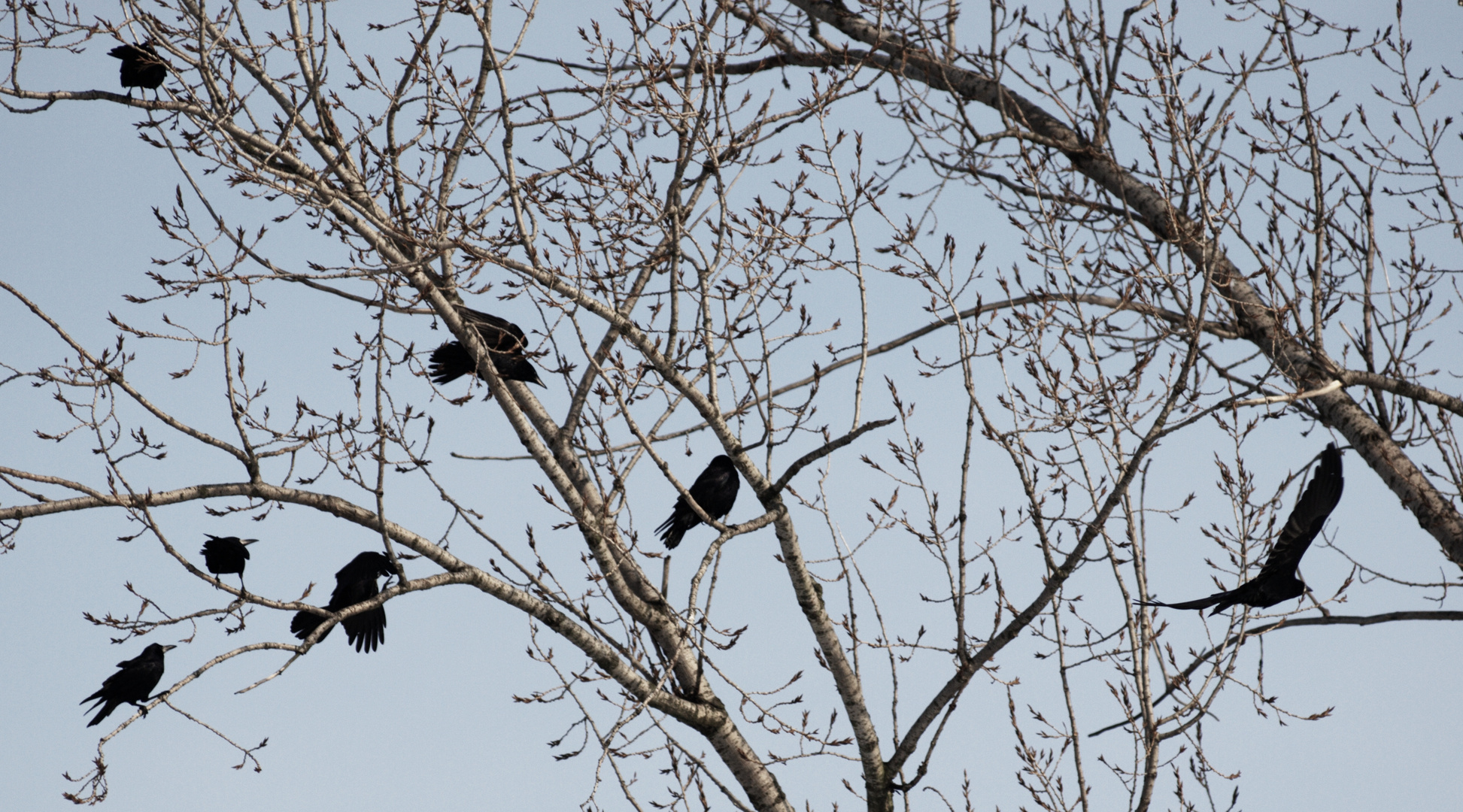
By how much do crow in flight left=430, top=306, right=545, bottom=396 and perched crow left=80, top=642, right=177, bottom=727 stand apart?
168cm

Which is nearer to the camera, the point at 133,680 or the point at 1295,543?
the point at 1295,543

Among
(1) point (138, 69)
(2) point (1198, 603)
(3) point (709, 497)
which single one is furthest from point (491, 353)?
(2) point (1198, 603)

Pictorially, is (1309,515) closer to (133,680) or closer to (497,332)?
(497,332)

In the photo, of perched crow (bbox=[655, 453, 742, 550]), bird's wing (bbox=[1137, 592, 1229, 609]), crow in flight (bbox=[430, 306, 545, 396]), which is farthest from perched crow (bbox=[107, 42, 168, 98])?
bird's wing (bbox=[1137, 592, 1229, 609])

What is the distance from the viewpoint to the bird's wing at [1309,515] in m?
4.37

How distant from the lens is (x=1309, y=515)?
4.41 meters

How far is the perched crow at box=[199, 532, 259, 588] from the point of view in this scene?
4.96 m

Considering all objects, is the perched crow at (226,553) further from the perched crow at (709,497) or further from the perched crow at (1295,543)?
the perched crow at (1295,543)

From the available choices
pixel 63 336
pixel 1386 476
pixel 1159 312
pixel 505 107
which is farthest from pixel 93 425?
pixel 1386 476

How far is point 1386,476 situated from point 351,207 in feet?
15.5

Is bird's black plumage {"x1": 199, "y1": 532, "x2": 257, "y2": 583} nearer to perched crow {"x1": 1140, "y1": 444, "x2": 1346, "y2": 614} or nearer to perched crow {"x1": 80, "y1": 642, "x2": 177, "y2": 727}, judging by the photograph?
perched crow {"x1": 80, "y1": 642, "x2": 177, "y2": 727}

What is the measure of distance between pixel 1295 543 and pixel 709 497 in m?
2.58

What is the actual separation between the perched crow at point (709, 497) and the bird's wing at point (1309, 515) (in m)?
2.40

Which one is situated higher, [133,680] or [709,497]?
[709,497]
